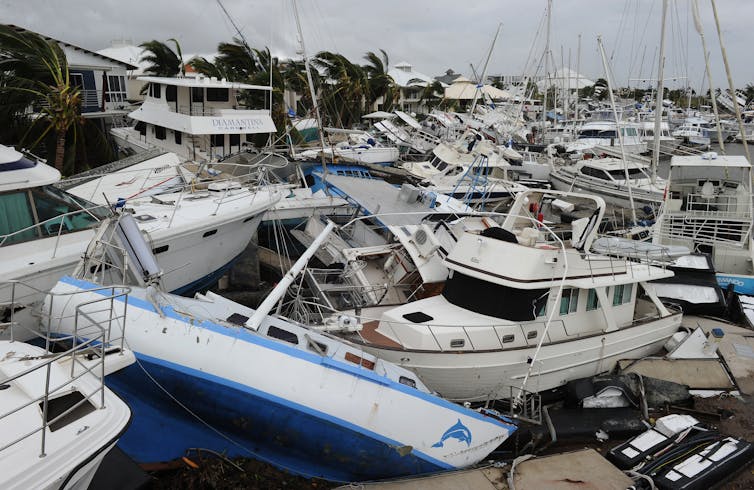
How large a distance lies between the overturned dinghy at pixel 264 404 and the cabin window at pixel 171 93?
45.2ft

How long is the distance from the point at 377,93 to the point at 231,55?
15.9 meters

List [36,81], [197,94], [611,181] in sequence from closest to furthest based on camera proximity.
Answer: [36,81] < [197,94] < [611,181]

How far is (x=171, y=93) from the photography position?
19.4 metres

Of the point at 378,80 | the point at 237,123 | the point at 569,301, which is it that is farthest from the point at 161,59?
the point at 569,301

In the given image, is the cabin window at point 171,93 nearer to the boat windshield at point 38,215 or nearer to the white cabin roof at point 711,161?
the boat windshield at point 38,215

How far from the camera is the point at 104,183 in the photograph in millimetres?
13727

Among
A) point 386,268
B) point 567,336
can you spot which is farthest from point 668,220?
point 386,268

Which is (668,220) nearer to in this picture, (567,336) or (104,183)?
(567,336)

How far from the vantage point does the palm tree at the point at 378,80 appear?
44406 millimetres

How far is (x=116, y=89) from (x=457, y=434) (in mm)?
29986

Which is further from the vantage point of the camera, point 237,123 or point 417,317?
point 237,123

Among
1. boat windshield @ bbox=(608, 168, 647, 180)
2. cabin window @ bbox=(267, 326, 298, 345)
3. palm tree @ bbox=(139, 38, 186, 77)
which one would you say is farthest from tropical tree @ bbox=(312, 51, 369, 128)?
cabin window @ bbox=(267, 326, 298, 345)

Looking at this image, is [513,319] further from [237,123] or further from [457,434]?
[237,123]

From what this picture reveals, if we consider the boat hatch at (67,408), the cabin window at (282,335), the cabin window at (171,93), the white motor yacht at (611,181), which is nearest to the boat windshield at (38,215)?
the cabin window at (282,335)
